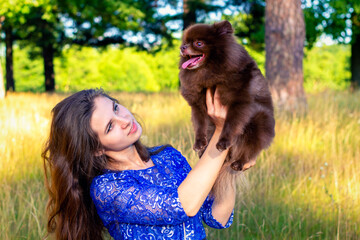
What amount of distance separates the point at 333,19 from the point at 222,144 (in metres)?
12.2

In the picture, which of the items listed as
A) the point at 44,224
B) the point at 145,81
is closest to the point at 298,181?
the point at 44,224

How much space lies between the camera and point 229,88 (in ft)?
5.88

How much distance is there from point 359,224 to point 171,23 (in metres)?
13.5

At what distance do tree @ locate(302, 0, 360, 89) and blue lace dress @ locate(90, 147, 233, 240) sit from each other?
37.5 feet


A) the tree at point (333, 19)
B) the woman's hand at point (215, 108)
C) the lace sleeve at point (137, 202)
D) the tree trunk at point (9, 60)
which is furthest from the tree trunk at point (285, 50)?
the tree trunk at point (9, 60)

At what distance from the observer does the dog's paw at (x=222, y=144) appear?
1.68 m

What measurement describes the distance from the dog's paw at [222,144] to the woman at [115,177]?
0.08ft

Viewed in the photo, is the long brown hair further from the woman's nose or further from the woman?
the woman's nose

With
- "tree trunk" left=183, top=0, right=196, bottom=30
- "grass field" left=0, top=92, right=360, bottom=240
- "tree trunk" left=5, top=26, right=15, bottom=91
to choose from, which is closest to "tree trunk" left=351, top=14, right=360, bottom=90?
"tree trunk" left=183, top=0, right=196, bottom=30

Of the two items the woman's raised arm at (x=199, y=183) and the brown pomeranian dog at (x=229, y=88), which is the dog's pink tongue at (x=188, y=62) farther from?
the woman's raised arm at (x=199, y=183)

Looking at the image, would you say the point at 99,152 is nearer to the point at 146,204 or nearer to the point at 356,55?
the point at 146,204

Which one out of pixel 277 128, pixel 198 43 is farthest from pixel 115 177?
pixel 277 128

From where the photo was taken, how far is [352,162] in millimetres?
3445

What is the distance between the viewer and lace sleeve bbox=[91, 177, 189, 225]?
158 centimetres
